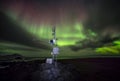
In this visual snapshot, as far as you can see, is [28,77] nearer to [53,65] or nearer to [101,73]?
[53,65]

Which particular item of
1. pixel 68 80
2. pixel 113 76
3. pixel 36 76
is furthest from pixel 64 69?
pixel 113 76

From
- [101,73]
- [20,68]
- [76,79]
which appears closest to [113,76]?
[101,73]

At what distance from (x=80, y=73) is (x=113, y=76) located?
10.1 m

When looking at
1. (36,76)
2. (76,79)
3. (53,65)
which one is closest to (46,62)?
(53,65)

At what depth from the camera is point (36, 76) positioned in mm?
58656

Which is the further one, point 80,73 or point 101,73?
point 80,73

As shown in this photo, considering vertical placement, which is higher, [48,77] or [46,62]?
[46,62]

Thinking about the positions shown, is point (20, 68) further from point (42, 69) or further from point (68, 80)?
point (68, 80)

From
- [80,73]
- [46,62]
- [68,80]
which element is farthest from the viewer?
[80,73]

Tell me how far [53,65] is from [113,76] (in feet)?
55.5

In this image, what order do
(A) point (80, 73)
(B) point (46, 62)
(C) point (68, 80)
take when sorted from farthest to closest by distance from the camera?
(A) point (80, 73) < (C) point (68, 80) < (B) point (46, 62)

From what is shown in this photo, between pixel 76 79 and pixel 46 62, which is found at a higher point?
pixel 46 62

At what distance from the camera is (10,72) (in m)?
65.6

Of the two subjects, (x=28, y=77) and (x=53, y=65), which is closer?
(x=53, y=65)
